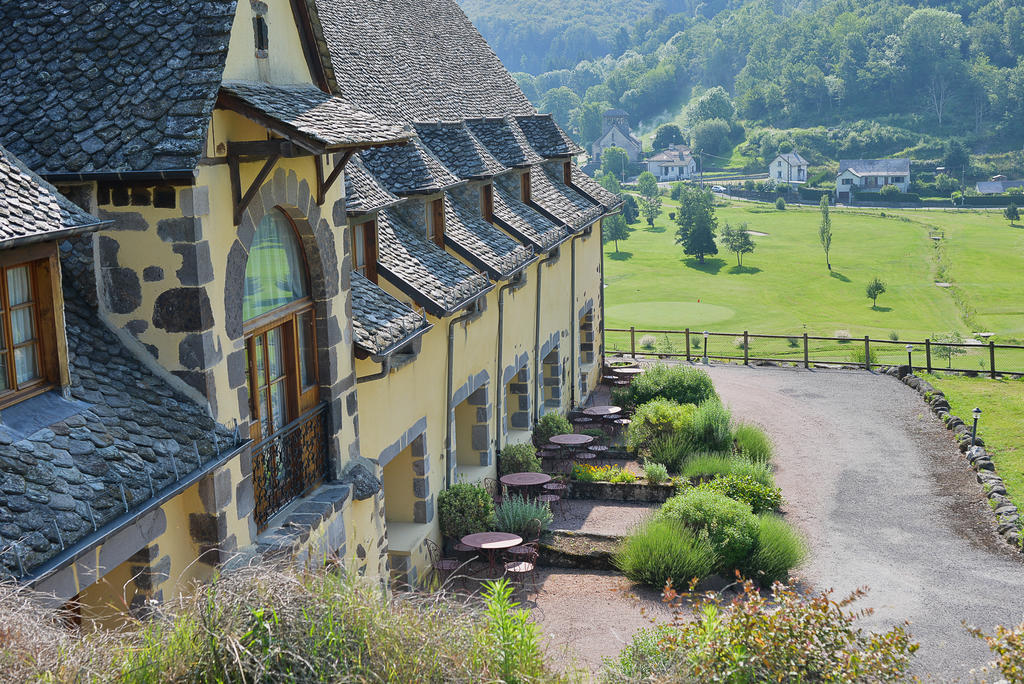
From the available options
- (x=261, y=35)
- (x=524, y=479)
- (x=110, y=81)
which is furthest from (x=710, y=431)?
(x=110, y=81)

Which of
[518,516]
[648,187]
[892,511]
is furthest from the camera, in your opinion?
[648,187]

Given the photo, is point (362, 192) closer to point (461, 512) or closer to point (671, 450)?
point (461, 512)

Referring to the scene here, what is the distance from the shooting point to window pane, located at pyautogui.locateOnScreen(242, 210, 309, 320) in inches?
370

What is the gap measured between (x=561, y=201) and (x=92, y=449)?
58.9ft

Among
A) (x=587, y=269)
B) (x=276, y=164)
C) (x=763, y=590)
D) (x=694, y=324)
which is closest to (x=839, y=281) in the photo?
(x=694, y=324)

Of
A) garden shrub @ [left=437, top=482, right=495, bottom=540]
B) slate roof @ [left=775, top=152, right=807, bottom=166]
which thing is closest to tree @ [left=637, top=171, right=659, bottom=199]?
slate roof @ [left=775, top=152, right=807, bottom=166]

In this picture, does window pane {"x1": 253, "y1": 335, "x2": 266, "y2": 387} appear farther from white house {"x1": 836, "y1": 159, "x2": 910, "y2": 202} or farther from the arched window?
white house {"x1": 836, "y1": 159, "x2": 910, "y2": 202}

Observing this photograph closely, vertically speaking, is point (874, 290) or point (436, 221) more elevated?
point (436, 221)

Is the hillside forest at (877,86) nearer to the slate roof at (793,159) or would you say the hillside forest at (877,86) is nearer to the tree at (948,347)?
the slate roof at (793,159)

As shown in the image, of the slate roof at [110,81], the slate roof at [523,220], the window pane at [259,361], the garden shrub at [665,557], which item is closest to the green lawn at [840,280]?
the slate roof at [523,220]

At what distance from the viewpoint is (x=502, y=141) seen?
2134 centimetres

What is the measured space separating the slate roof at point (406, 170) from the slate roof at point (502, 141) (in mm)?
4330

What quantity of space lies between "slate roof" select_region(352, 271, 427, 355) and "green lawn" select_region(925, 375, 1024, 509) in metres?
13.0

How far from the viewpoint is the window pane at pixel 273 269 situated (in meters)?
9.40
